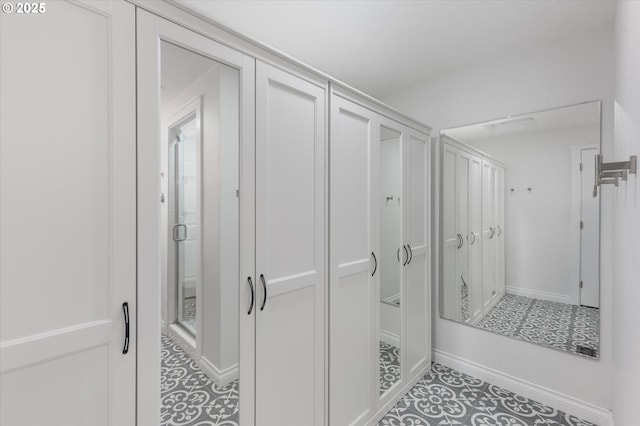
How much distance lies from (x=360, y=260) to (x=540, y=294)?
5.43 ft

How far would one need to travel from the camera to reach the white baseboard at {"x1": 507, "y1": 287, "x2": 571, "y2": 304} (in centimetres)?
226

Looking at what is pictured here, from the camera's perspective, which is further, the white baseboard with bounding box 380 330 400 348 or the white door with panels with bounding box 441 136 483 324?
the white door with panels with bounding box 441 136 483 324

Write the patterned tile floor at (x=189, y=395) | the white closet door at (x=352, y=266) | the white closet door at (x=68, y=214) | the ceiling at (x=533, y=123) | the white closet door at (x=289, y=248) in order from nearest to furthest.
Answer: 1. the white closet door at (x=68, y=214)
2. the patterned tile floor at (x=189, y=395)
3. the white closet door at (x=289, y=248)
4. the white closet door at (x=352, y=266)
5. the ceiling at (x=533, y=123)

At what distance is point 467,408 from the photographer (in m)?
2.16

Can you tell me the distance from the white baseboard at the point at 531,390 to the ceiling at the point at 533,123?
1.99 meters

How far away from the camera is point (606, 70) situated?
203 cm

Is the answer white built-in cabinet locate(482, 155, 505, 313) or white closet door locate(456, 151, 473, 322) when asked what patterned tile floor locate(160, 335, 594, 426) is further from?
white built-in cabinet locate(482, 155, 505, 313)

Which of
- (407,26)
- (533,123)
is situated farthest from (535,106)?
(407,26)

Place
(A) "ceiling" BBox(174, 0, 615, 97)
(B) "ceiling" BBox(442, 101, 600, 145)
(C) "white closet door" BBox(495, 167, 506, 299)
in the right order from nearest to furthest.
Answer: (A) "ceiling" BBox(174, 0, 615, 97) → (B) "ceiling" BBox(442, 101, 600, 145) → (C) "white closet door" BBox(495, 167, 506, 299)

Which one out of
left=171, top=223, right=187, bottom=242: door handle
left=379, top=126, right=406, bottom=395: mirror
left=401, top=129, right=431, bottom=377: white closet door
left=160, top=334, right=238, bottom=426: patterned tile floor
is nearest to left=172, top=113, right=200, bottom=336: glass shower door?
left=171, top=223, right=187, bottom=242: door handle

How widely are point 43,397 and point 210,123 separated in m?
1.02

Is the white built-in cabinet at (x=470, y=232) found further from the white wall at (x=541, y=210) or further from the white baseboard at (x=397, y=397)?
the white baseboard at (x=397, y=397)

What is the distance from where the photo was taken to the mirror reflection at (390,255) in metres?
2.10

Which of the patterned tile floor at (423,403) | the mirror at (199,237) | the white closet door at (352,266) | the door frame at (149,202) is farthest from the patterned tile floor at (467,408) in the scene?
the door frame at (149,202)
